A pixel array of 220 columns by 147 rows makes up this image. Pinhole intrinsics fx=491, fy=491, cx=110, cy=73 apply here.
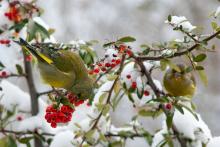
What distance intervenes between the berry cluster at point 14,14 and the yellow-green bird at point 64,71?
359mm

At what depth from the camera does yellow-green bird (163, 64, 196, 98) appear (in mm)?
1192

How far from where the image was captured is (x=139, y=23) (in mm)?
4777

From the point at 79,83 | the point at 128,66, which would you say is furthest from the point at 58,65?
the point at 128,66

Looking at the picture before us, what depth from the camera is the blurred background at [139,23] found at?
4316 millimetres

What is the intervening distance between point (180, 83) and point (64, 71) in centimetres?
34

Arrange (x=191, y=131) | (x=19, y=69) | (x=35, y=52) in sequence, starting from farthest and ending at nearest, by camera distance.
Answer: (x=19, y=69) < (x=191, y=131) < (x=35, y=52)

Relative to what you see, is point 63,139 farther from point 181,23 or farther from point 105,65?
point 181,23

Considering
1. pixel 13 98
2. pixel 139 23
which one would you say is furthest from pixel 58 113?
pixel 139 23

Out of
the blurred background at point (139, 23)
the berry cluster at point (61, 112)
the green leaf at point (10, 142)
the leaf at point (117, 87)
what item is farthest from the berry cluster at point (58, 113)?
the blurred background at point (139, 23)

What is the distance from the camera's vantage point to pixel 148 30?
4633 millimetres

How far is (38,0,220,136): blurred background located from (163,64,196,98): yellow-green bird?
2.92 metres

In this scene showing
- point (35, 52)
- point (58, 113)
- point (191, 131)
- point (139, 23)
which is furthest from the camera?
point (139, 23)

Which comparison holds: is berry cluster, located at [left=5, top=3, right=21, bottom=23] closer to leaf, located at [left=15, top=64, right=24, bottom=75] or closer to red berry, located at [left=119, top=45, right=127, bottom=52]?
leaf, located at [left=15, top=64, right=24, bottom=75]

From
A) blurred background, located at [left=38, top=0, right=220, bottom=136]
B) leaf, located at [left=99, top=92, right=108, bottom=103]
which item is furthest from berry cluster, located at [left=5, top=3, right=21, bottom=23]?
blurred background, located at [left=38, top=0, right=220, bottom=136]
